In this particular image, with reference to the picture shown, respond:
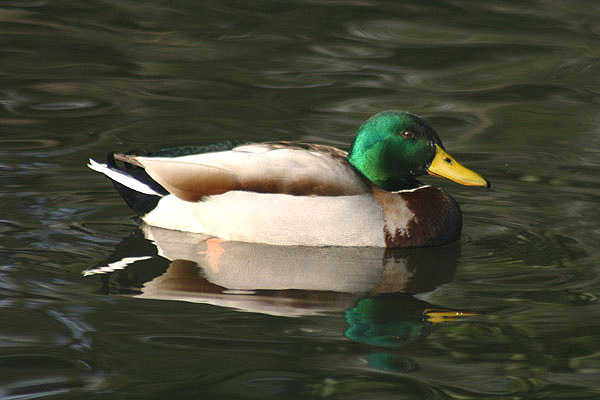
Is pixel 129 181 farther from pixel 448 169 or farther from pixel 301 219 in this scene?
pixel 448 169

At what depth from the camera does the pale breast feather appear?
26.7 feet

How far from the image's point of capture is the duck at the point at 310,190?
816cm

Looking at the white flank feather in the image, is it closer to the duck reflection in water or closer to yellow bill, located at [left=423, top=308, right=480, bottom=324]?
the duck reflection in water

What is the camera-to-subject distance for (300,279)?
24.5ft

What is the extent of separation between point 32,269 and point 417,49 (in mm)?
6910

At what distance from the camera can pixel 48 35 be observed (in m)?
13.5

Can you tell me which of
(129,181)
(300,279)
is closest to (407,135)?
(300,279)

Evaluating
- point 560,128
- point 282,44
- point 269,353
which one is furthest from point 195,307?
point 282,44

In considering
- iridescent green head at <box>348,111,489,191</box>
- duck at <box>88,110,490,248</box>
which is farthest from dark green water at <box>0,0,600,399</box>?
iridescent green head at <box>348,111,489,191</box>

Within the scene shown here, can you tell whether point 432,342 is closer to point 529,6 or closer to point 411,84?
point 411,84

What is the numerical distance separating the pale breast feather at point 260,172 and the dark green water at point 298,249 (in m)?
0.40

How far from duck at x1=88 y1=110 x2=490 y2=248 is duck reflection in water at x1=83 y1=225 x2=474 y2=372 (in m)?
0.10

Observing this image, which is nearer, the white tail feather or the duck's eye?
the duck's eye

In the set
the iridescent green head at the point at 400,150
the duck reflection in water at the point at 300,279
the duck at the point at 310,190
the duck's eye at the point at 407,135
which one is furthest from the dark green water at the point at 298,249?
the duck's eye at the point at 407,135
